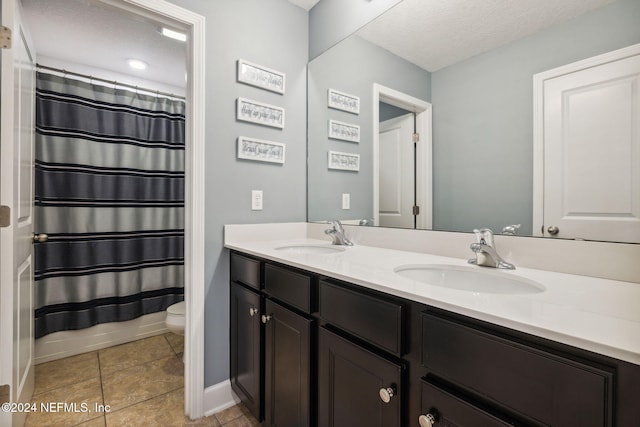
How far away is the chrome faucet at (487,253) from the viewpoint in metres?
1.03

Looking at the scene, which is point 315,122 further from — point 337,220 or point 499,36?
point 499,36

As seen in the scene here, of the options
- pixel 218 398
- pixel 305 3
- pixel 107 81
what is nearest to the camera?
pixel 218 398

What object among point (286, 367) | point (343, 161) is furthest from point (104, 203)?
point (286, 367)

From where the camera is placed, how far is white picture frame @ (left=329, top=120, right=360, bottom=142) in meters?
1.79

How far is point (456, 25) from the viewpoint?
4.17ft

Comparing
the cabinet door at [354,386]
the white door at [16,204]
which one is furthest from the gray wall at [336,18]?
the cabinet door at [354,386]

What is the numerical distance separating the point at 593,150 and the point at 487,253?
1.42ft

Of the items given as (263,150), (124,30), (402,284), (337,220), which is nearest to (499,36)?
(402,284)

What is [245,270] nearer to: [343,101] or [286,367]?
[286,367]

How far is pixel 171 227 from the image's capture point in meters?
2.65

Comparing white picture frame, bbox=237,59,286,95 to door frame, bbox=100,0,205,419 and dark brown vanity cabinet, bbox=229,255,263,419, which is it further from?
dark brown vanity cabinet, bbox=229,255,263,419

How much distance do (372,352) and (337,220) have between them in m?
1.03

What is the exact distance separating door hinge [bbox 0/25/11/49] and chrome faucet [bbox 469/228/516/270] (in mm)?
2013

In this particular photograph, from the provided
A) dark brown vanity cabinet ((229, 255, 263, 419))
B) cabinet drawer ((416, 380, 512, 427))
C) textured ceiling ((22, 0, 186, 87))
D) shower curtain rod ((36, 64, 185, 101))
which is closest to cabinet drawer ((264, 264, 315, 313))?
dark brown vanity cabinet ((229, 255, 263, 419))
